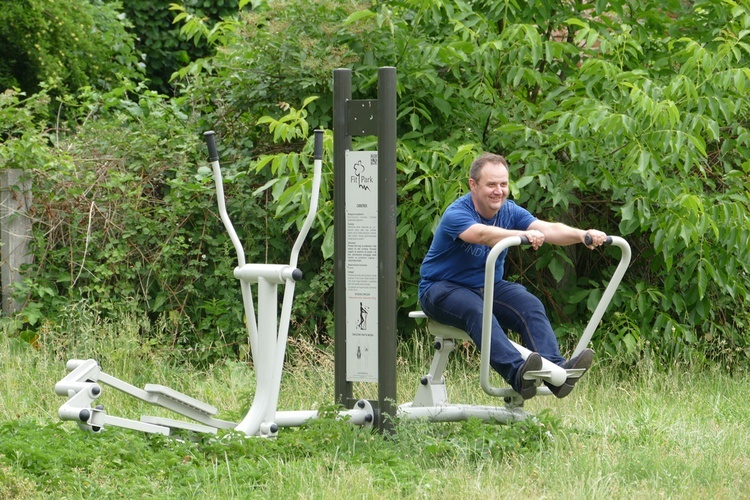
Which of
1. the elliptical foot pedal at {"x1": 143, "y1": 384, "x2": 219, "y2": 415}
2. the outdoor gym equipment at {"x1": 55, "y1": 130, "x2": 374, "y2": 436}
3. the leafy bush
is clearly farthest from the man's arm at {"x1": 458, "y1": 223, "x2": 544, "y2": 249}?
the leafy bush

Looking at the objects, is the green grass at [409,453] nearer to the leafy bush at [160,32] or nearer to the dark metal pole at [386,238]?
the dark metal pole at [386,238]

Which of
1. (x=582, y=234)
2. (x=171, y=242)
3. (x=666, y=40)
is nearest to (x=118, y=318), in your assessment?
(x=171, y=242)

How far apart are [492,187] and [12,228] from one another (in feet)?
12.8

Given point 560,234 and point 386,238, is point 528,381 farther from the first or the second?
point 386,238

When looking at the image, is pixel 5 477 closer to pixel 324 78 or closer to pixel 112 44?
pixel 324 78

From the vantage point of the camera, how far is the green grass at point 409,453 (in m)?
4.25

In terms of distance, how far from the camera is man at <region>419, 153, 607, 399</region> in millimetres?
5094

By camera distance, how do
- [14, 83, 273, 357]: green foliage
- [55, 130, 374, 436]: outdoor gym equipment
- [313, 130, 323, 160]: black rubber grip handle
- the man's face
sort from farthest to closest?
[14, 83, 273, 357]: green foliage, the man's face, [313, 130, 323, 160]: black rubber grip handle, [55, 130, 374, 436]: outdoor gym equipment

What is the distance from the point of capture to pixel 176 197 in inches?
302

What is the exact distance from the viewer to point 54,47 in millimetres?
10164

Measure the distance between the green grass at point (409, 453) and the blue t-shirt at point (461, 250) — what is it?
2.43 feet

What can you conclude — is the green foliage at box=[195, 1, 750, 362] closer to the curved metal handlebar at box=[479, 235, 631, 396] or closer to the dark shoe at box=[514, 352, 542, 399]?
the curved metal handlebar at box=[479, 235, 631, 396]

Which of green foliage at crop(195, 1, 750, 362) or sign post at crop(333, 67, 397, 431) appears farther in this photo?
green foliage at crop(195, 1, 750, 362)

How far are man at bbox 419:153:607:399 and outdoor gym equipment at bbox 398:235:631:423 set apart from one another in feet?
0.28
